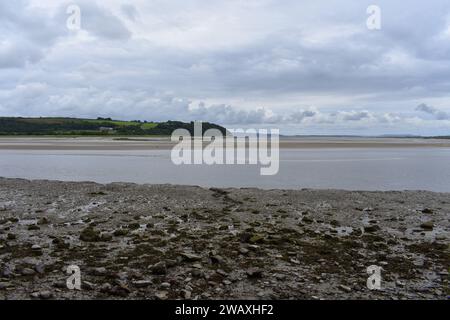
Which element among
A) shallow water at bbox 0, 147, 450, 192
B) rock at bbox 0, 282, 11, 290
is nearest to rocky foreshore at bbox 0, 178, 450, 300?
rock at bbox 0, 282, 11, 290

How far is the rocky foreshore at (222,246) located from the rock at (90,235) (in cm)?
6

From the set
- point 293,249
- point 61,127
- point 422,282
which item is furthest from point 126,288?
point 61,127

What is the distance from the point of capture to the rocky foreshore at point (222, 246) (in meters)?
7.30

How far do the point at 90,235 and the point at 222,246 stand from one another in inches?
143

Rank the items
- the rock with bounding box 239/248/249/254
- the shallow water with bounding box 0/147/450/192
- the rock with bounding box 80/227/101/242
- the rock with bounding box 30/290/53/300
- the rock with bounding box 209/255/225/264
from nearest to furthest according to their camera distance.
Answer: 1. the rock with bounding box 30/290/53/300
2. the rock with bounding box 209/255/225/264
3. the rock with bounding box 239/248/249/254
4. the rock with bounding box 80/227/101/242
5. the shallow water with bounding box 0/147/450/192

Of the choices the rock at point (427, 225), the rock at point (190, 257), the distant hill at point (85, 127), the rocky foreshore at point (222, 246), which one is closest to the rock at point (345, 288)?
the rocky foreshore at point (222, 246)

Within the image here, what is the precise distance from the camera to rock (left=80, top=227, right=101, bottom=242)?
10.5 metres

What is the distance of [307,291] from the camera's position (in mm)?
7219

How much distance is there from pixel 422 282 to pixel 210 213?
792 centimetres

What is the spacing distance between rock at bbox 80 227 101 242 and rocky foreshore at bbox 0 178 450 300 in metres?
0.06

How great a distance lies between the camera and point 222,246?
9.88 metres

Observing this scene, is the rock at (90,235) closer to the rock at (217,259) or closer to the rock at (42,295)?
the rock at (217,259)

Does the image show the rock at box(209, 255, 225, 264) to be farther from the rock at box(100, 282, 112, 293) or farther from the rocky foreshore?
the rock at box(100, 282, 112, 293)
